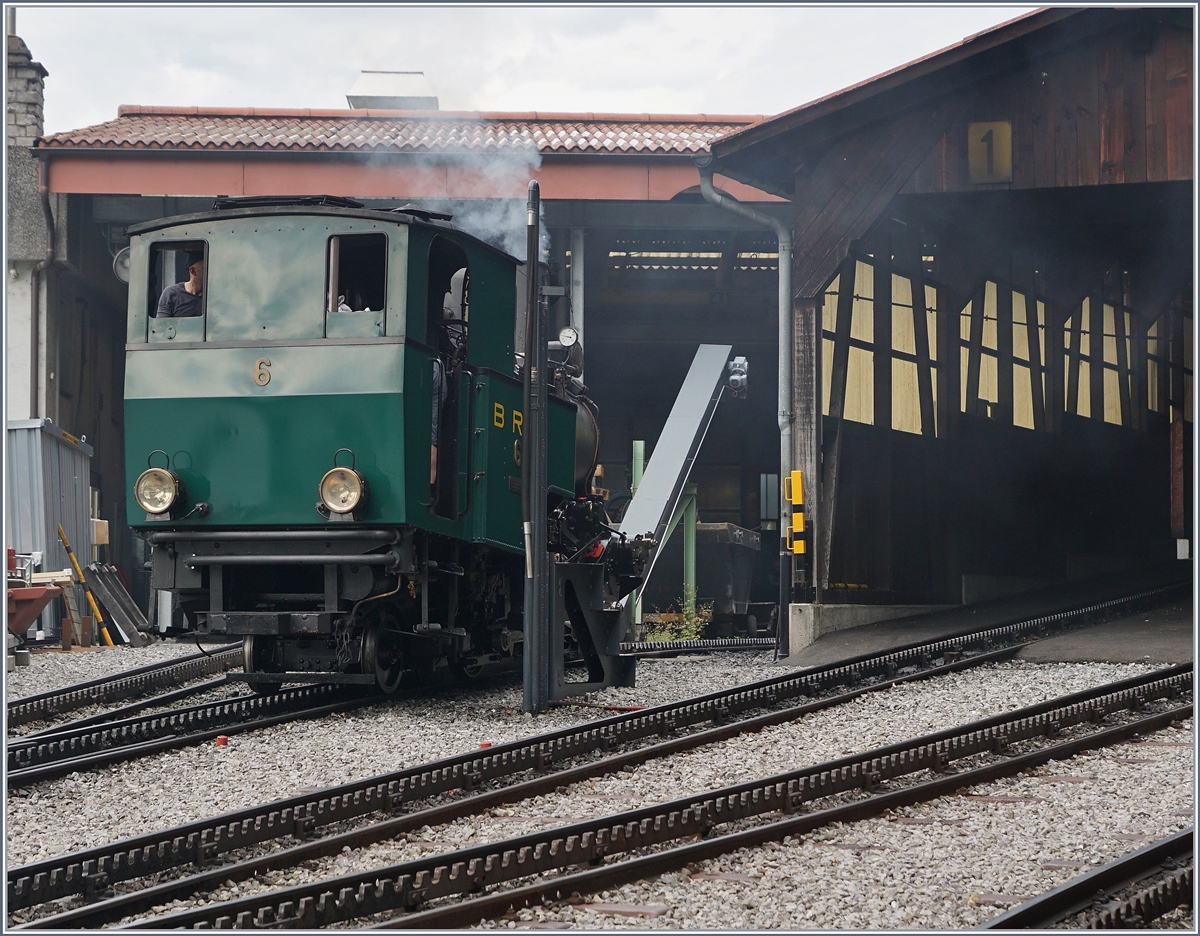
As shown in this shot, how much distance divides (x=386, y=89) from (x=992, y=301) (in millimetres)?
10554

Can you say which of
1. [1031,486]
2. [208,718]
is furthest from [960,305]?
[208,718]

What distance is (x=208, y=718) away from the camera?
863 cm

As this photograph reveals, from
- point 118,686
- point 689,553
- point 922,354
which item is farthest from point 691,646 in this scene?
point 118,686

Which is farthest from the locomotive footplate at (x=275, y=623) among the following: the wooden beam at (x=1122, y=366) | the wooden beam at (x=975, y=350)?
the wooden beam at (x=1122, y=366)

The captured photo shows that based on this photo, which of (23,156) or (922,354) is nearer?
A: (922,354)

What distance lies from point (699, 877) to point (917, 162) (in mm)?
10417

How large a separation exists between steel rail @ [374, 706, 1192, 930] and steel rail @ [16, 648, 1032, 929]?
1.91 ft

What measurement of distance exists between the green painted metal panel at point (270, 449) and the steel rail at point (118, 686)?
178cm

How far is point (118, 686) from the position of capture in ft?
33.6

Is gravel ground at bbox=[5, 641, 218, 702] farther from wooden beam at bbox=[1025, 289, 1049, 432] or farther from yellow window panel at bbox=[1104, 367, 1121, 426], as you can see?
yellow window panel at bbox=[1104, 367, 1121, 426]

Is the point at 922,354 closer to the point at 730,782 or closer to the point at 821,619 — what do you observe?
the point at 821,619

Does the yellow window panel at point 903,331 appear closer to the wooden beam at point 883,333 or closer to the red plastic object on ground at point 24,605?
the wooden beam at point 883,333

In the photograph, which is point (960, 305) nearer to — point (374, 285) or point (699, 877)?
point (374, 285)

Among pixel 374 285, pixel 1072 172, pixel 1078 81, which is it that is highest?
pixel 1078 81
